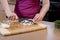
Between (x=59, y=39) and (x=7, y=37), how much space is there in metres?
0.29

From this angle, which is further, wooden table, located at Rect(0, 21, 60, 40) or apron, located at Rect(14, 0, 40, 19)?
apron, located at Rect(14, 0, 40, 19)

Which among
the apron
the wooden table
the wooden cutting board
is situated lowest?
the wooden table

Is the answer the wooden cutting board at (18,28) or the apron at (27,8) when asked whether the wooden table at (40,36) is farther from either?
the apron at (27,8)

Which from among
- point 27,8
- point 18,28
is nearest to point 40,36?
point 18,28

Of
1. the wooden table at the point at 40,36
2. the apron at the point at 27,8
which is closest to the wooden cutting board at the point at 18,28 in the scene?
the wooden table at the point at 40,36

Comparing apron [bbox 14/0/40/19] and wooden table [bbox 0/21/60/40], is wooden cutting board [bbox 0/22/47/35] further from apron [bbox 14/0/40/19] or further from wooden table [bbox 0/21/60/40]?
apron [bbox 14/0/40/19]

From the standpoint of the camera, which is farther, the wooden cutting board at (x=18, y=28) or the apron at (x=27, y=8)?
the apron at (x=27, y=8)

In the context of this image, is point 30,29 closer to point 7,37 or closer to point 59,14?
point 7,37

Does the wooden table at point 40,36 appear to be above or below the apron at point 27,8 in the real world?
below

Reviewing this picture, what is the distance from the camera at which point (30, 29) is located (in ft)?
2.95

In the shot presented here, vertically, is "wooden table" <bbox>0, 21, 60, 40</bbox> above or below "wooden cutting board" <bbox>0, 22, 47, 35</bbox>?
below

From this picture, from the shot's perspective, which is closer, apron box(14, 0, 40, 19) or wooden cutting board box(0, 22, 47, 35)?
wooden cutting board box(0, 22, 47, 35)

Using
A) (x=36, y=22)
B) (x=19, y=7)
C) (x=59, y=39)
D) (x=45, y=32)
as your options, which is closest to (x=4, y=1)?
(x=19, y=7)

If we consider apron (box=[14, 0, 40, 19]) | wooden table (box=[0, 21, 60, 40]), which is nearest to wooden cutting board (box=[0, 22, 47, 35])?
wooden table (box=[0, 21, 60, 40])
